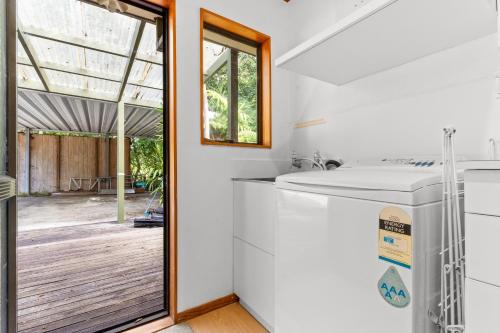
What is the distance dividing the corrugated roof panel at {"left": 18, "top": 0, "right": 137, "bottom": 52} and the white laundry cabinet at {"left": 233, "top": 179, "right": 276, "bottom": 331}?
2.07 metres

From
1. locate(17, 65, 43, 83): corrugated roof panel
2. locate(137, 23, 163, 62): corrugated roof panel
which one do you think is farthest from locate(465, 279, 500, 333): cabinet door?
locate(17, 65, 43, 83): corrugated roof panel

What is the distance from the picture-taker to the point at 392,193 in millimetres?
659

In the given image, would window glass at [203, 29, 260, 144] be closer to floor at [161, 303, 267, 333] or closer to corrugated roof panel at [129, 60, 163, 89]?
floor at [161, 303, 267, 333]

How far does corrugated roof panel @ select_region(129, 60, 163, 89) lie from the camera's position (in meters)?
3.23

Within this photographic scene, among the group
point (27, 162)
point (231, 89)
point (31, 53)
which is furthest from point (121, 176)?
point (27, 162)

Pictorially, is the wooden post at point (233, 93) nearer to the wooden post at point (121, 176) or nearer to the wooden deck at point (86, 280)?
the wooden deck at point (86, 280)

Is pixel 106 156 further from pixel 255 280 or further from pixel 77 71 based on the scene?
pixel 255 280

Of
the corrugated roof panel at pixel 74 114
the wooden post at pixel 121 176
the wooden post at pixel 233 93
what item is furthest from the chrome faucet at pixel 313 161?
the corrugated roof panel at pixel 74 114

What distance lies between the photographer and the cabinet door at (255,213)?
4.44 feet

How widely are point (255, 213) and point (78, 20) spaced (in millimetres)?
2549

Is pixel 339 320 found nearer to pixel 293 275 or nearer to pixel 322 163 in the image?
pixel 293 275

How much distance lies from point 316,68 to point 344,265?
1.13m

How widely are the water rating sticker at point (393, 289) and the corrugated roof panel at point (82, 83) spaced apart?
14.9 ft

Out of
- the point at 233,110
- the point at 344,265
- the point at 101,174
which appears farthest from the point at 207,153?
the point at 101,174
